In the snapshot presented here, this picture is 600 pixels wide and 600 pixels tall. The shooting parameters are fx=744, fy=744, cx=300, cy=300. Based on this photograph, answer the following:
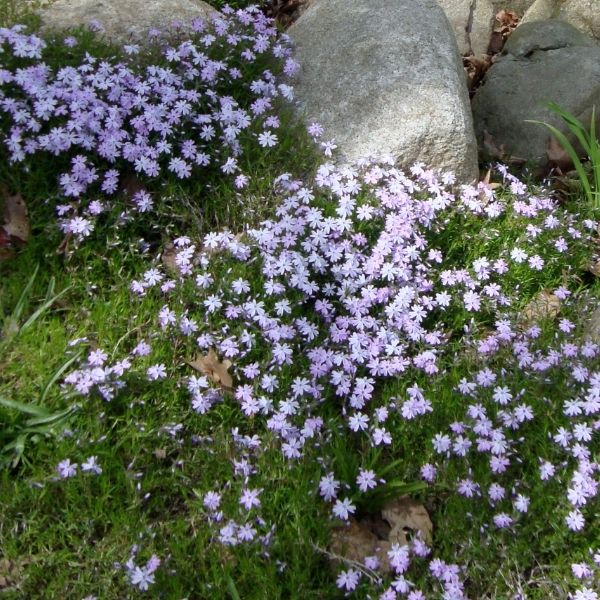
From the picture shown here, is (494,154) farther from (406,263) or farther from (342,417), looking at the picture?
(342,417)

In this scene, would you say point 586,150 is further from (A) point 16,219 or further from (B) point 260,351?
(A) point 16,219

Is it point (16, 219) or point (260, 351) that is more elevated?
point (16, 219)

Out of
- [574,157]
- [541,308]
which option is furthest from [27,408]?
[574,157]

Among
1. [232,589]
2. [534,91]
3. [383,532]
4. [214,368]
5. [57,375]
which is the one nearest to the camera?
[232,589]

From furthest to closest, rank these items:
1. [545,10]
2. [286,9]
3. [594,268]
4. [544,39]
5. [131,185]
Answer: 1. [286,9]
2. [545,10]
3. [544,39]
4. [594,268]
5. [131,185]

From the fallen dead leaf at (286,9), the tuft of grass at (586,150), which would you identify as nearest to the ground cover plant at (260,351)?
the tuft of grass at (586,150)

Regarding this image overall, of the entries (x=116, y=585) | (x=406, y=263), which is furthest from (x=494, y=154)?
(x=116, y=585)

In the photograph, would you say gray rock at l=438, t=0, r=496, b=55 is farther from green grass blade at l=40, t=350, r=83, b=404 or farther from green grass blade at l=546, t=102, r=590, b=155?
green grass blade at l=40, t=350, r=83, b=404

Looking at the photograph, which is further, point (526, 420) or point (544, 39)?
point (544, 39)
